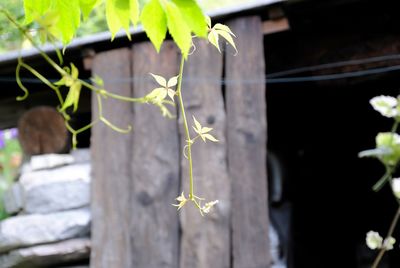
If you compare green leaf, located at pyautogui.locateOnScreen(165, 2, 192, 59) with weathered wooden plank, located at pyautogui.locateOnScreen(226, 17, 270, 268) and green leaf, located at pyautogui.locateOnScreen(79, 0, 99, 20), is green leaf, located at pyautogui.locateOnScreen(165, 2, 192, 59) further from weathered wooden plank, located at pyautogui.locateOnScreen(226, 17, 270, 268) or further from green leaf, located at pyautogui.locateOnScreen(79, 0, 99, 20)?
weathered wooden plank, located at pyautogui.locateOnScreen(226, 17, 270, 268)

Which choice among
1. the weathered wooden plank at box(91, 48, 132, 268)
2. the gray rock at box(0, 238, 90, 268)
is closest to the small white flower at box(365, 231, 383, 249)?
the weathered wooden plank at box(91, 48, 132, 268)

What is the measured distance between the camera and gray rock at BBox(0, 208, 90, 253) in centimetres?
287

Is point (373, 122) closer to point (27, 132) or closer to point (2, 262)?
point (27, 132)

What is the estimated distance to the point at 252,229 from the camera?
2580mm

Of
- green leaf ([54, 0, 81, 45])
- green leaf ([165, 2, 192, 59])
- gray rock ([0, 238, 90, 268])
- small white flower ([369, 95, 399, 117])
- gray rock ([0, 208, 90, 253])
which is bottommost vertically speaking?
gray rock ([0, 238, 90, 268])

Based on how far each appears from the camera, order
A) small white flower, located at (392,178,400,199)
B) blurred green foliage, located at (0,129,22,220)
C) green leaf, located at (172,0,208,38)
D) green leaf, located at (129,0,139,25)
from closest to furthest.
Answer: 1. green leaf, located at (172,0,208,38)
2. green leaf, located at (129,0,139,25)
3. small white flower, located at (392,178,400,199)
4. blurred green foliage, located at (0,129,22,220)

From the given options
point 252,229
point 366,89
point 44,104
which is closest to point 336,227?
point 366,89

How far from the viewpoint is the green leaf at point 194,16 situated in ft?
2.50

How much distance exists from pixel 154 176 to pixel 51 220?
56 centimetres

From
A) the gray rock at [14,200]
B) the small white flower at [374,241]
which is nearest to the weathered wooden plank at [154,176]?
the gray rock at [14,200]

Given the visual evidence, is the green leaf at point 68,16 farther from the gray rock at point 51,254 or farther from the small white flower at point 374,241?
the gray rock at point 51,254

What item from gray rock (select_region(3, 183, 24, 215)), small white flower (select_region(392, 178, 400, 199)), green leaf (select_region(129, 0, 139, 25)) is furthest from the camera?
gray rock (select_region(3, 183, 24, 215))

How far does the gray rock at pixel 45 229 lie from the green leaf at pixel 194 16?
2.23 m

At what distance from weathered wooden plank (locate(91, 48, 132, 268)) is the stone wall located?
8cm
